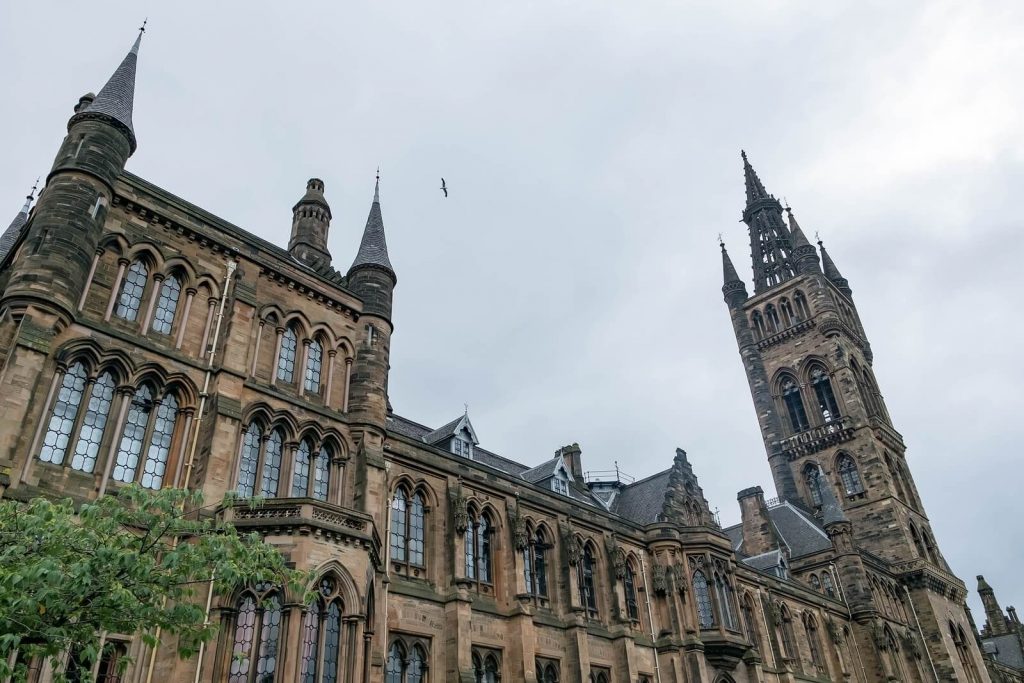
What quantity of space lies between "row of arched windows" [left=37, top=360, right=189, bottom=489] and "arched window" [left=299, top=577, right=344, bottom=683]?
16.9 ft

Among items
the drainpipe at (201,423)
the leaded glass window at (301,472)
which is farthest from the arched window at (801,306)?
the drainpipe at (201,423)

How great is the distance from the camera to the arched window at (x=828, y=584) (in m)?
50.8

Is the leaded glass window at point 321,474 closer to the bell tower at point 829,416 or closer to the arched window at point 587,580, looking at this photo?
the arched window at point 587,580

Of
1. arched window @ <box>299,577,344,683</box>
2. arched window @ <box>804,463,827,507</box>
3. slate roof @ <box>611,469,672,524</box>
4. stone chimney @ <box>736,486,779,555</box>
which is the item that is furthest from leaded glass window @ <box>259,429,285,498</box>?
arched window @ <box>804,463,827,507</box>

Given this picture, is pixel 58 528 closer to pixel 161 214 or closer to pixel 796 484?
pixel 161 214

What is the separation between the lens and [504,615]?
27.7 meters

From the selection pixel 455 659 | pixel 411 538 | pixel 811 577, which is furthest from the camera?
pixel 811 577

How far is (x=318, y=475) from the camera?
23.4m

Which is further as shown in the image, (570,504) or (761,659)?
(761,659)

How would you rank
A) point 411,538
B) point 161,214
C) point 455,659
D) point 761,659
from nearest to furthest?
point 161,214 → point 455,659 → point 411,538 → point 761,659

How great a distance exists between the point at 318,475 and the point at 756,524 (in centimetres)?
4032

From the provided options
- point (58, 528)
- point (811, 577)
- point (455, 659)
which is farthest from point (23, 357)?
point (811, 577)

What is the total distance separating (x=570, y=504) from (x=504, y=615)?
6.81 m

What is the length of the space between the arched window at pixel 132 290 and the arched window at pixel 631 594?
23218 mm
